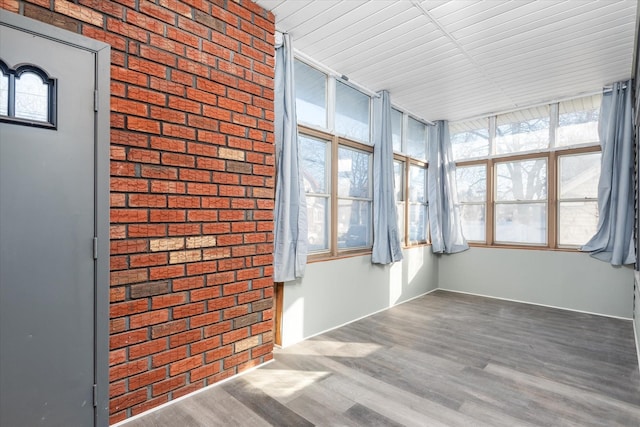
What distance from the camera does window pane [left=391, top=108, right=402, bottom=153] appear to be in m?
4.70

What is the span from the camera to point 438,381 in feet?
7.92

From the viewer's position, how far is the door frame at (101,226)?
1756 millimetres

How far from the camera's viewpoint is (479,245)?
5.16 m

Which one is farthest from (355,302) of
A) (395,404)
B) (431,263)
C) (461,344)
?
(431,263)

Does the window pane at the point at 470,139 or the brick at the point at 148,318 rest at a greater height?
the window pane at the point at 470,139

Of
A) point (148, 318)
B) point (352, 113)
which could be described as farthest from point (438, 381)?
point (352, 113)

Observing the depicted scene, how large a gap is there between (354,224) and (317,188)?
79 cm

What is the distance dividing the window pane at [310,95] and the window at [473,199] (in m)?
3.00

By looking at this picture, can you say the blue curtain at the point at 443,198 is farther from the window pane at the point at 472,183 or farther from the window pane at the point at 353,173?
the window pane at the point at 353,173

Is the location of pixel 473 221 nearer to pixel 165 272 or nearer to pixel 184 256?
pixel 184 256

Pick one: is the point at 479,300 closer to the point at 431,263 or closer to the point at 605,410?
the point at 431,263

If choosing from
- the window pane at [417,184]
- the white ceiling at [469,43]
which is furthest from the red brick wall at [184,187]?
the window pane at [417,184]

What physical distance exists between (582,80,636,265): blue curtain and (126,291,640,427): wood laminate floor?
888mm

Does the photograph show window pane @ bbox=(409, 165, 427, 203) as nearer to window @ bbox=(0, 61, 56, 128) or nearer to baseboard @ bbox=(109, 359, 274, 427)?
baseboard @ bbox=(109, 359, 274, 427)
